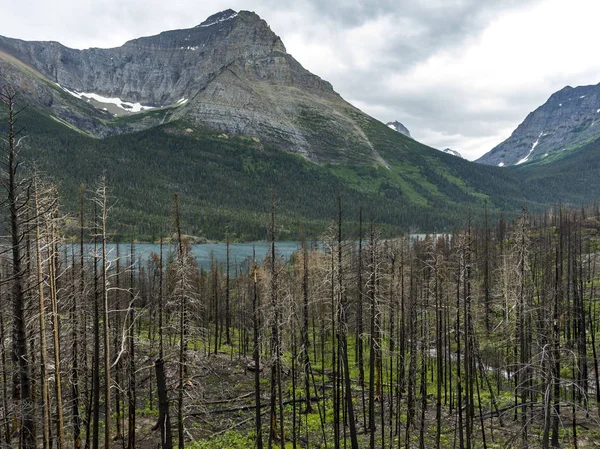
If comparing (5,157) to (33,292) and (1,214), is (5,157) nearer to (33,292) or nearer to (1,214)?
(1,214)

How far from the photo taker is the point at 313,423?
30125mm

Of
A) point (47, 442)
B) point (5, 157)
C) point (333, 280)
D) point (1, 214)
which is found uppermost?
point (5, 157)

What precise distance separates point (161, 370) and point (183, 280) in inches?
507

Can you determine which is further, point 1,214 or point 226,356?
point 226,356

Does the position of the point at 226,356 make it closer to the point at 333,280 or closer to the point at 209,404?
the point at 209,404

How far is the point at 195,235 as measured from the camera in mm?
192875

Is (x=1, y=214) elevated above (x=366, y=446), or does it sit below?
above

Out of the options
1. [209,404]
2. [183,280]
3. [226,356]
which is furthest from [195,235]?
[183,280]

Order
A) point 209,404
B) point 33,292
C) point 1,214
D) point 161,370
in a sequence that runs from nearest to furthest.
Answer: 1. point 161,370
2. point 1,214
3. point 33,292
4. point 209,404

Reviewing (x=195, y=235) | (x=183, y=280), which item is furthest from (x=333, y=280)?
(x=195, y=235)

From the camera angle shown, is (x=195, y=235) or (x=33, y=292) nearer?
(x=33, y=292)

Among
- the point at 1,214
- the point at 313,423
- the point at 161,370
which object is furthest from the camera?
the point at 313,423

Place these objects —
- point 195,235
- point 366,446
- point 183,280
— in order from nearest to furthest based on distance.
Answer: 1. point 183,280
2. point 366,446
3. point 195,235

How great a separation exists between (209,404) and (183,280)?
1830cm
